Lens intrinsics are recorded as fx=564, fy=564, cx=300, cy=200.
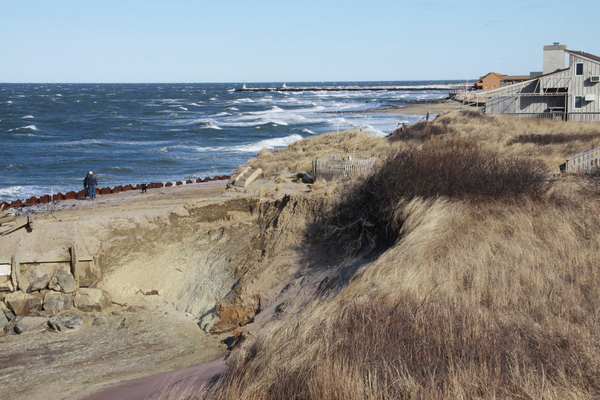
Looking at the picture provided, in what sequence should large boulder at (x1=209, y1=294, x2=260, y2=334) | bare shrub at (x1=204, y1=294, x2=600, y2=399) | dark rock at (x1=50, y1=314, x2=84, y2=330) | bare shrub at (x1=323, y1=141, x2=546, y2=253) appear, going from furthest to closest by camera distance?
1. dark rock at (x1=50, y1=314, x2=84, y2=330)
2. large boulder at (x1=209, y1=294, x2=260, y2=334)
3. bare shrub at (x1=323, y1=141, x2=546, y2=253)
4. bare shrub at (x1=204, y1=294, x2=600, y2=399)

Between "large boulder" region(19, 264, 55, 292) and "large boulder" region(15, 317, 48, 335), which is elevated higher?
"large boulder" region(19, 264, 55, 292)

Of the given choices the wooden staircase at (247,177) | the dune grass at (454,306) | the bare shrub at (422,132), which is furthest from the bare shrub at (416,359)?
the bare shrub at (422,132)

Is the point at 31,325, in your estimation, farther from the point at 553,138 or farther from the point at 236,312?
the point at 553,138

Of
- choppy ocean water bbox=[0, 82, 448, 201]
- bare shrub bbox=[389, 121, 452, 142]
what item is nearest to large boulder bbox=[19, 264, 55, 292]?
choppy ocean water bbox=[0, 82, 448, 201]

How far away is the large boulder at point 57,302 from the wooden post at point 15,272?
3.06 ft

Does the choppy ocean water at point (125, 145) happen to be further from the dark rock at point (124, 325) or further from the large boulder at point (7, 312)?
the dark rock at point (124, 325)

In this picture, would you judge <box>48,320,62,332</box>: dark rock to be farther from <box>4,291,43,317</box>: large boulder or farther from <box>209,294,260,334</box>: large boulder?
<box>209,294,260,334</box>: large boulder

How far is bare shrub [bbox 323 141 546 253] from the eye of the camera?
1192 centimetres

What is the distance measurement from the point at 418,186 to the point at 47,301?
990 cm

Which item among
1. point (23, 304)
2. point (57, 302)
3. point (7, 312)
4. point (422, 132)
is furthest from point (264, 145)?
point (7, 312)

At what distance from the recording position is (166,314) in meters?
14.2

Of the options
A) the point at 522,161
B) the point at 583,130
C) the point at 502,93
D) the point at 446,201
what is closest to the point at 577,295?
the point at 446,201

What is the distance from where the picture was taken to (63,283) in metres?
15.0

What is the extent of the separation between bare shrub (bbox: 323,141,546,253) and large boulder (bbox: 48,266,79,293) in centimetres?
714
